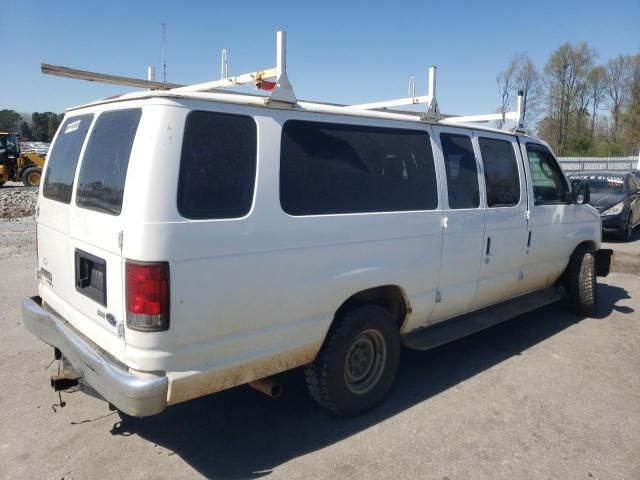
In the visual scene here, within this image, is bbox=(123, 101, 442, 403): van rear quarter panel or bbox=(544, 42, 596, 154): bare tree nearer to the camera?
bbox=(123, 101, 442, 403): van rear quarter panel

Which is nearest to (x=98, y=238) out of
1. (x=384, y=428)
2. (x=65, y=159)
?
(x=65, y=159)

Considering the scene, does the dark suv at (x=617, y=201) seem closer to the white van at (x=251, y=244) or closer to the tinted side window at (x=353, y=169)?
the white van at (x=251, y=244)

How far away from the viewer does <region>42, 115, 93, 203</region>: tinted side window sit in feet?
11.4

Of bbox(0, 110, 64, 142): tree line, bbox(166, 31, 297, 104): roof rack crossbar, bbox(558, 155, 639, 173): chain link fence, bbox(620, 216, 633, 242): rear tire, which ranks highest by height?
bbox(0, 110, 64, 142): tree line

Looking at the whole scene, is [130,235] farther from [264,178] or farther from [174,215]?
[264,178]

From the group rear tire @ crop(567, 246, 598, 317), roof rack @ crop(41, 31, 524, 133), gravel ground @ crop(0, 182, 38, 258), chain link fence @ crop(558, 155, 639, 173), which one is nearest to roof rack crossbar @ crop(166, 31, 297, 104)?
roof rack @ crop(41, 31, 524, 133)

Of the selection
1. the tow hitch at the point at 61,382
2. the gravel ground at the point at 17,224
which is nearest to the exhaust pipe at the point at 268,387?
the tow hitch at the point at 61,382

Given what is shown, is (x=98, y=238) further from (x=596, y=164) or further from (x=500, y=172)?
(x=596, y=164)

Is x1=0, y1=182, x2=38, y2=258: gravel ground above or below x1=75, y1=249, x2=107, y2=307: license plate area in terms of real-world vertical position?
below

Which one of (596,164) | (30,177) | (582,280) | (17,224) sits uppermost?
(596,164)

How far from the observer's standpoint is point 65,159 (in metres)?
3.66

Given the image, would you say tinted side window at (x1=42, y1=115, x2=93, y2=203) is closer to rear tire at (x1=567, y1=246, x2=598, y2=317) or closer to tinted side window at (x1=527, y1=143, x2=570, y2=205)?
tinted side window at (x1=527, y1=143, x2=570, y2=205)

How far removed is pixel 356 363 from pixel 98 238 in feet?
6.56

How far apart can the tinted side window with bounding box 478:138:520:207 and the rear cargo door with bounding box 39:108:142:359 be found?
124 inches
